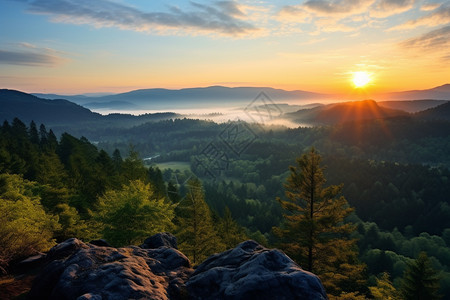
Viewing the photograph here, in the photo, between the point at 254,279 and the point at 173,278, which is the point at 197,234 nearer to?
the point at 173,278

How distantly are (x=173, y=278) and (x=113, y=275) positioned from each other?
9.74ft

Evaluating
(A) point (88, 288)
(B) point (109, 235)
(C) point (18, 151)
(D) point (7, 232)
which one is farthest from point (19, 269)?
(C) point (18, 151)

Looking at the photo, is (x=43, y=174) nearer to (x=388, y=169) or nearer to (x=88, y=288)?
(x=88, y=288)

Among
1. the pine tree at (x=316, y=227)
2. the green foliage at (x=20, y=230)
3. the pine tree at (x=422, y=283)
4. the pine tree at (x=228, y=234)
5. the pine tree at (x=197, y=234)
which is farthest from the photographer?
the pine tree at (x=228, y=234)

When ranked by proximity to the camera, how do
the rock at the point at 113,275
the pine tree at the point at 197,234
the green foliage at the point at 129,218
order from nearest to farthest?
the rock at the point at 113,275, the green foliage at the point at 129,218, the pine tree at the point at 197,234

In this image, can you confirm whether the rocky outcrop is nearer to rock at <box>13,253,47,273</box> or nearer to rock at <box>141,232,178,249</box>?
rock at <box>141,232,178,249</box>

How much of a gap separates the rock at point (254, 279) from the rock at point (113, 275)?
1.12m

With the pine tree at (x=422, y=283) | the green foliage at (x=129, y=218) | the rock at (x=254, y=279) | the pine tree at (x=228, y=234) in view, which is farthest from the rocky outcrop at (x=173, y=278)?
the pine tree at (x=228, y=234)

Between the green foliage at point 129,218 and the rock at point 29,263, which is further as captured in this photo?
the green foliage at point 129,218

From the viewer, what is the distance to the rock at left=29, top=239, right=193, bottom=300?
35.6 ft

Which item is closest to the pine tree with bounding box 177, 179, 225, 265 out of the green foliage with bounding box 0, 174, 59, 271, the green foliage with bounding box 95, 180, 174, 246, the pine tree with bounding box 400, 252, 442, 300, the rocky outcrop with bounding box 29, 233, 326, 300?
the green foliage with bounding box 95, 180, 174, 246

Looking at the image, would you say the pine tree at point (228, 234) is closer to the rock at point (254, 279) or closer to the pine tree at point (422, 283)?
the pine tree at point (422, 283)

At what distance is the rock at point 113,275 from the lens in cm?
1086

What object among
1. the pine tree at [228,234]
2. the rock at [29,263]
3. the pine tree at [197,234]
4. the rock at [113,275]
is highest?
the rock at [113,275]
